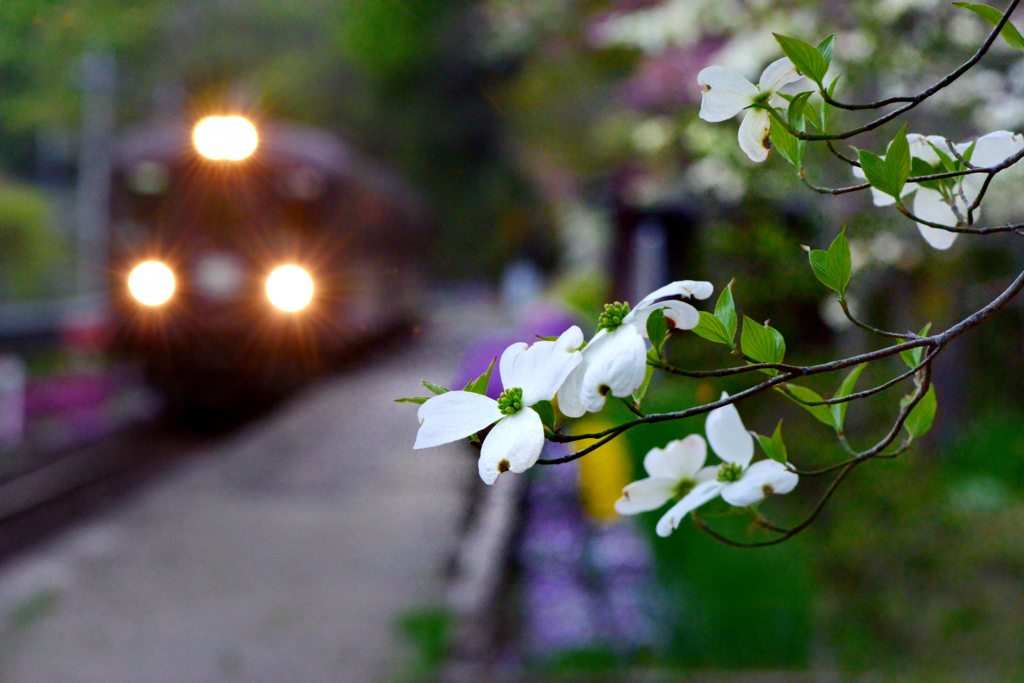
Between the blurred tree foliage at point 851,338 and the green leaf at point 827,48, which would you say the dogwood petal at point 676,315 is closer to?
the green leaf at point 827,48

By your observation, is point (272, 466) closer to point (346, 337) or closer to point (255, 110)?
point (346, 337)

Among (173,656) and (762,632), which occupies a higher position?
(173,656)

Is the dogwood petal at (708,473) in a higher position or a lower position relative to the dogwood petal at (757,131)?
lower

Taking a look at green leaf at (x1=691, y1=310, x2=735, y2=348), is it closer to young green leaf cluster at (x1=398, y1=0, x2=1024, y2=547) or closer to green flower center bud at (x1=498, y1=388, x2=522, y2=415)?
young green leaf cluster at (x1=398, y1=0, x2=1024, y2=547)

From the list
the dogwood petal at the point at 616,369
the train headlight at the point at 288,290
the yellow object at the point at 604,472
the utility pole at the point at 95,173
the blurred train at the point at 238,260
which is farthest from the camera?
the utility pole at the point at 95,173

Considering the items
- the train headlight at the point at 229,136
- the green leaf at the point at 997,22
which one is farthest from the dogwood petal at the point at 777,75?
the train headlight at the point at 229,136

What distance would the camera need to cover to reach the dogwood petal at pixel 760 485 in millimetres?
→ 564

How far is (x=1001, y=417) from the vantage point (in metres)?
4.02

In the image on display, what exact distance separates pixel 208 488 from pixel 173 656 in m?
2.16

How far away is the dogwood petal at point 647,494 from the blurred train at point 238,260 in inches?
227

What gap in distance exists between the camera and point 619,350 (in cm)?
44

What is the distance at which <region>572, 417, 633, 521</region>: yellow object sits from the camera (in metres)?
2.91

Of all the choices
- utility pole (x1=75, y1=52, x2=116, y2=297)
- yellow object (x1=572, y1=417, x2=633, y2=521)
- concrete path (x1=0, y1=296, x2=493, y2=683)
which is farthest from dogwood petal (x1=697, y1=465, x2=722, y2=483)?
utility pole (x1=75, y1=52, x2=116, y2=297)

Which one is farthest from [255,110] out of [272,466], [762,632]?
[762,632]
